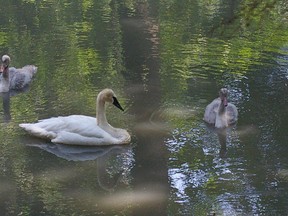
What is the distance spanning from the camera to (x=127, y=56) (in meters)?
15.3

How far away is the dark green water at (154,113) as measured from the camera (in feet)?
27.1

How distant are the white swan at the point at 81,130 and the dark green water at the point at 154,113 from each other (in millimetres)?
135

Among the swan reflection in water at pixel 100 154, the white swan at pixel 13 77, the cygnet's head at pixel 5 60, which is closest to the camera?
the swan reflection in water at pixel 100 154

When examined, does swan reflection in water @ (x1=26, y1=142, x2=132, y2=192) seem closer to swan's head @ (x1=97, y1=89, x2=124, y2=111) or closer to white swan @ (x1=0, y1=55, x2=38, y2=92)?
swan's head @ (x1=97, y1=89, x2=124, y2=111)

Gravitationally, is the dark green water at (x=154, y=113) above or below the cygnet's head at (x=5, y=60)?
below

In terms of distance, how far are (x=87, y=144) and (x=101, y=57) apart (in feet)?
16.9

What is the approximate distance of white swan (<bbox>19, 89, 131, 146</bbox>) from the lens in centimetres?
1007

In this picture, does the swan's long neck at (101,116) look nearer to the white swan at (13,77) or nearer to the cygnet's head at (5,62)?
the white swan at (13,77)

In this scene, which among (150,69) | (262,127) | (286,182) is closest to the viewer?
(286,182)

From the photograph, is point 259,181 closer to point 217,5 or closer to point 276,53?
point 276,53

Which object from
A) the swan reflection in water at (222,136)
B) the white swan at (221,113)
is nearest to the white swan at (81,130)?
the swan reflection in water at (222,136)

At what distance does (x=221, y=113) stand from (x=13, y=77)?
4.31 m

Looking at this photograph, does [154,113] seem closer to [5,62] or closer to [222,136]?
[222,136]

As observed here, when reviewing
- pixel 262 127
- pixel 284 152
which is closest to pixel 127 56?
pixel 262 127
